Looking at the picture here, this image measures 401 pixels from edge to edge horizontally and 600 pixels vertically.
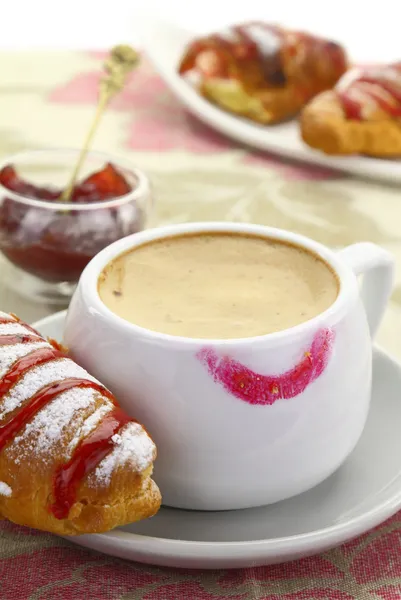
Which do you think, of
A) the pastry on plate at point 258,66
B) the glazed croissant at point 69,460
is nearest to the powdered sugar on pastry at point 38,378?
the glazed croissant at point 69,460

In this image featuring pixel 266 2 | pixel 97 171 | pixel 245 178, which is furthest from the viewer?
pixel 266 2

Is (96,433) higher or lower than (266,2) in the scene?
higher

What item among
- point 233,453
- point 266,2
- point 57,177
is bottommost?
point 266,2

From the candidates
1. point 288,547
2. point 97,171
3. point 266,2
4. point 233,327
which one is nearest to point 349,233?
point 97,171

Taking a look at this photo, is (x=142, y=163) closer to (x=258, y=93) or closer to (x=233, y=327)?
(x=258, y=93)

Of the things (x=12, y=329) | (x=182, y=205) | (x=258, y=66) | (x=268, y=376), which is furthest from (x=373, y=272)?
(x=258, y=66)

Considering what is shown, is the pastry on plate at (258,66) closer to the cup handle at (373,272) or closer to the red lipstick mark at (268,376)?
the cup handle at (373,272)
